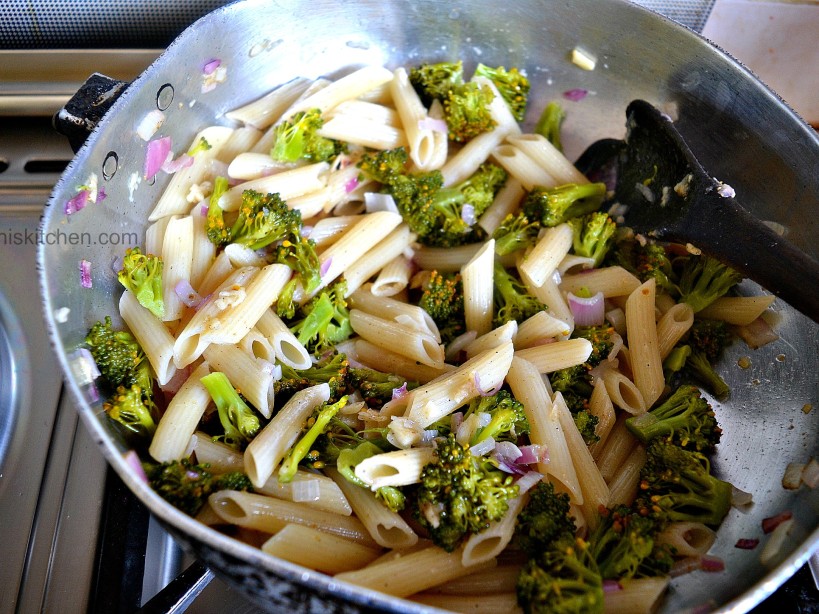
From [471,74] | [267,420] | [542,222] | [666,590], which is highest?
[471,74]

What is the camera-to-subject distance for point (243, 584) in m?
1.13

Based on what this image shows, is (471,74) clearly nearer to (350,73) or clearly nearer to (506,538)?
(350,73)

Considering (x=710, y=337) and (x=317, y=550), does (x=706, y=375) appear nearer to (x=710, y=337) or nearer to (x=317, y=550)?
(x=710, y=337)

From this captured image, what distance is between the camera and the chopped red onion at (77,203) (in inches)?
53.7

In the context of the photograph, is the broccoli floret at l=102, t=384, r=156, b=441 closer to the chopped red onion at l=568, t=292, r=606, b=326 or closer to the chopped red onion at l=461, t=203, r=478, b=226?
the chopped red onion at l=461, t=203, r=478, b=226

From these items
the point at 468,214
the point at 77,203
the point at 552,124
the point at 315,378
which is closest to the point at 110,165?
the point at 77,203

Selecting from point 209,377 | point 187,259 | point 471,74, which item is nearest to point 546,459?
point 209,377

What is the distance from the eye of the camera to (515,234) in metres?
1.81

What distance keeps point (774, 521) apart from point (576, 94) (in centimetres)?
125

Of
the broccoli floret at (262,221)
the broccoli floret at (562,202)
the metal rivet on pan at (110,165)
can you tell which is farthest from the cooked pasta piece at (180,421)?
the broccoli floret at (562,202)

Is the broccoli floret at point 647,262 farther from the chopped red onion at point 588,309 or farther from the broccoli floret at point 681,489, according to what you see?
the broccoli floret at point 681,489

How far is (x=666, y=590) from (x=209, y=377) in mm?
993

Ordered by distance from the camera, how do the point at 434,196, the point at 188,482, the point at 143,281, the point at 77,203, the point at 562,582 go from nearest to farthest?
1. the point at 562,582
2. the point at 188,482
3. the point at 77,203
4. the point at 143,281
5. the point at 434,196

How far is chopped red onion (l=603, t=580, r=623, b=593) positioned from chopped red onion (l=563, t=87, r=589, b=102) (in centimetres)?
134
